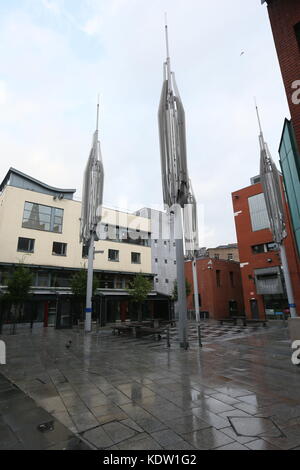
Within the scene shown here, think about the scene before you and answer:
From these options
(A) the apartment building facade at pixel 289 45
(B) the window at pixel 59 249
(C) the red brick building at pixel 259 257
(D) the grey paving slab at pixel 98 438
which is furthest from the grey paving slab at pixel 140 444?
(C) the red brick building at pixel 259 257

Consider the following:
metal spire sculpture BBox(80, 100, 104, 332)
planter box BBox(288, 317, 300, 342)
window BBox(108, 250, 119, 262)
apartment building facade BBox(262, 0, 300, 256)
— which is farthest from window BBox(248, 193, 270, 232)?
apartment building facade BBox(262, 0, 300, 256)

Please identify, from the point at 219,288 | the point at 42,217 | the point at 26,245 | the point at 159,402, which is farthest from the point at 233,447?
the point at 219,288

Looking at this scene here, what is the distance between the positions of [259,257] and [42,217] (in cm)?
2777

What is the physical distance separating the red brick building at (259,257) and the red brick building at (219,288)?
210 inches

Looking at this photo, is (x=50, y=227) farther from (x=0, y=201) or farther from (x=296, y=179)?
(x=296, y=179)

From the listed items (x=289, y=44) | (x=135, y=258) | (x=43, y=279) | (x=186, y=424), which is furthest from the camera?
(x=135, y=258)

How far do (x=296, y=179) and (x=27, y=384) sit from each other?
16.2 m

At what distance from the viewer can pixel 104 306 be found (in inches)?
1152

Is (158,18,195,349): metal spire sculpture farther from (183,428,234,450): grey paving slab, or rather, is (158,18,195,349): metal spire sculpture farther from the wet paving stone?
(183,428,234,450): grey paving slab

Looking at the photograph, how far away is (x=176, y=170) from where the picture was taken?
12.9m

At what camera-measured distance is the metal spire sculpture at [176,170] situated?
12586 millimetres

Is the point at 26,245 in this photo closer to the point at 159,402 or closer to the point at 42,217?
the point at 42,217

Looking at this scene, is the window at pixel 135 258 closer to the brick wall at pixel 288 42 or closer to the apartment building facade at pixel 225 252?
the brick wall at pixel 288 42
